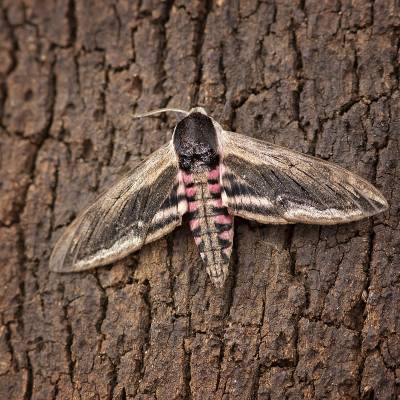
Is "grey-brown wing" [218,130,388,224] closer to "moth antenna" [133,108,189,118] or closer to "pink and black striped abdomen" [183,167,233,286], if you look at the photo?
"pink and black striped abdomen" [183,167,233,286]

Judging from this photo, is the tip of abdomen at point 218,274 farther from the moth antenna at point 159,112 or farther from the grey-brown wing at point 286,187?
the moth antenna at point 159,112

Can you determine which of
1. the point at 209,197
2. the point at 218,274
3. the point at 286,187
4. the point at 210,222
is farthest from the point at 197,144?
the point at 218,274

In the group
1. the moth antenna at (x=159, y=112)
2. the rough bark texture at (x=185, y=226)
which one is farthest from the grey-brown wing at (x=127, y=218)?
the moth antenna at (x=159, y=112)

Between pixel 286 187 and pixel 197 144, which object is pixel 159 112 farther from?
pixel 286 187

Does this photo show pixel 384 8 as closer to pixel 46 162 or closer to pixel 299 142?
pixel 299 142

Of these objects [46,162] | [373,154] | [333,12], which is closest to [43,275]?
[46,162]

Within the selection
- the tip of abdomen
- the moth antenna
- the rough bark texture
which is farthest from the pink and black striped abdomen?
the moth antenna
